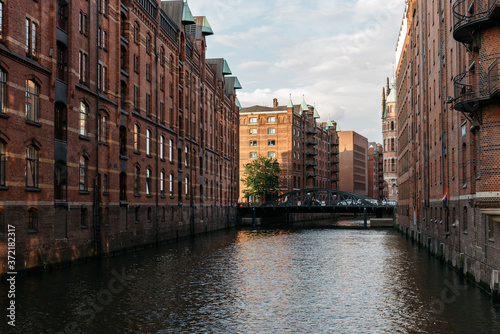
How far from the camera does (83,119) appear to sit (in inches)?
1346

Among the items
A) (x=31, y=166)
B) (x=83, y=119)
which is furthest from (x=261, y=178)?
(x=31, y=166)

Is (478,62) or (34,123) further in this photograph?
(34,123)

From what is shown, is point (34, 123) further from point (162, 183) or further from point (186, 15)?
point (186, 15)

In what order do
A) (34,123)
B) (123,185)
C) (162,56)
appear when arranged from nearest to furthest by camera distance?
(34,123) < (123,185) < (162,56)

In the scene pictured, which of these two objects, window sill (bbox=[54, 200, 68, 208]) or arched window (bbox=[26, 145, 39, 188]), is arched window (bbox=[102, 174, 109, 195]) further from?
→ arched window (bbox=[26, 145, 39, 188])

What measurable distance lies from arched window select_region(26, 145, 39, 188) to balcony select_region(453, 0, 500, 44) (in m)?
20.8

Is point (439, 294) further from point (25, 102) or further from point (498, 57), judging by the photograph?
point (25, 102)

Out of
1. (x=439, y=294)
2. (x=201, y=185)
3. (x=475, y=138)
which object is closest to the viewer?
(x=439, y=294)

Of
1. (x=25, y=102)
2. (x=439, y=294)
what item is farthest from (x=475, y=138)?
(x=25, y=102)

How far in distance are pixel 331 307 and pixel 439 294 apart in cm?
536

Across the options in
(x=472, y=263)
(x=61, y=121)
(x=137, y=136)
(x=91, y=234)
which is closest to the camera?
(x=472, y=263)

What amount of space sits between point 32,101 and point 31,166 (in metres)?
3.34

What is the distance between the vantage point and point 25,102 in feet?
88.1

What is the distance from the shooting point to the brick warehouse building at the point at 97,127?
26.4 m
